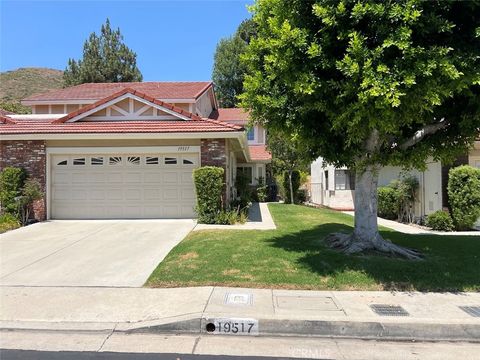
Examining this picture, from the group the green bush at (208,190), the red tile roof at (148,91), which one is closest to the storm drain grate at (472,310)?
the green bush at (208,190)

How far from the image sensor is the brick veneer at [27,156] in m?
14.0

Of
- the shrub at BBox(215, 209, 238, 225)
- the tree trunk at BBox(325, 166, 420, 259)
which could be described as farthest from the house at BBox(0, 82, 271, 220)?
the tree trunk at BBox(325, 166, 420, 259)

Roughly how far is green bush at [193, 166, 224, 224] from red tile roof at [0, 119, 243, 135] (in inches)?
57.1

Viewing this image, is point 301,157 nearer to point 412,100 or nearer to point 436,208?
point 412,100

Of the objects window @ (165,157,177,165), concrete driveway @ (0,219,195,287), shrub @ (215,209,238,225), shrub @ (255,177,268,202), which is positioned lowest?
concrete driveway @ (0,219,195,287)

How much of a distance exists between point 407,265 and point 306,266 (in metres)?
1.92

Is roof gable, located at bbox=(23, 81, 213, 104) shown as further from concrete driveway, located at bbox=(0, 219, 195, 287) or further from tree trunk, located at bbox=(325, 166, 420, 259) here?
tree trunk, located at bbox=(325, 166, 420, 259)

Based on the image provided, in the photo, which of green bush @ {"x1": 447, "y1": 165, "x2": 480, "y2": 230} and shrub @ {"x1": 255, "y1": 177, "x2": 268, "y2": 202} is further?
shrub @ {"x1": 255, "y1": 177, "x2": 268, "y2": 202}

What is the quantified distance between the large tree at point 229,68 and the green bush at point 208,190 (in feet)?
100

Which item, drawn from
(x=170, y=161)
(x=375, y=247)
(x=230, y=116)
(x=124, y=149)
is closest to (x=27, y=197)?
(x=124, y=149)

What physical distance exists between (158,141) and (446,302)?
34.0ft

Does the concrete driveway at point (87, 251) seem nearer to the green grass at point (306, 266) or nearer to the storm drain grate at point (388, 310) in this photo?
the green grass at point (306, 266)

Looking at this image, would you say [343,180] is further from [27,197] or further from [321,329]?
[321,329]

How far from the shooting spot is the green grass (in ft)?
22.5
